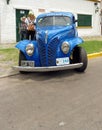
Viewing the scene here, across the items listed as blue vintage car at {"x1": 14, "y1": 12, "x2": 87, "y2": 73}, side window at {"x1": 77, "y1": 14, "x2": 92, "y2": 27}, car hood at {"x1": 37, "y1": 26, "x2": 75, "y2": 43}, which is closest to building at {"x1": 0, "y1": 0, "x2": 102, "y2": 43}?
side window at {"x1": 77, "y1": 14, "x2": 92, "y2": 27}

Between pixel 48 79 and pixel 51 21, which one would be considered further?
pixel 51 21

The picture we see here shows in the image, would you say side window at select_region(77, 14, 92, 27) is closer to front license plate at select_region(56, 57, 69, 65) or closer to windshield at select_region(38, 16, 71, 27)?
windshield at select_region(38, 16, 71, 27)

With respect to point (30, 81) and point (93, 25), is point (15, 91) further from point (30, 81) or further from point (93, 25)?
point (93, 25)

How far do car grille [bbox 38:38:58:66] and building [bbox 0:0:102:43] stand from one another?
9463 mm

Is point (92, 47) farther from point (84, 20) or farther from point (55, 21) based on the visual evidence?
point (84, 20)

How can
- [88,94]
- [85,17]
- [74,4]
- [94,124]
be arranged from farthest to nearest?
[85,17]
[74,4]
[88,94]
[94,124]

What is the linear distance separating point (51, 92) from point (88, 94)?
0.87 metres

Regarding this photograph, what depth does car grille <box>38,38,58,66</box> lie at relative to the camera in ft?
28.1

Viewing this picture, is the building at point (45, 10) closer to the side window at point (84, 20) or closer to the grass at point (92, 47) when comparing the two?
the side window at point (84, 20)

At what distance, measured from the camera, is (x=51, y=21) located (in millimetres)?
9953

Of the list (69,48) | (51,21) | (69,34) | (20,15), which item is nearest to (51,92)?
(69,48)

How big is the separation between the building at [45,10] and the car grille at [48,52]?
946cm

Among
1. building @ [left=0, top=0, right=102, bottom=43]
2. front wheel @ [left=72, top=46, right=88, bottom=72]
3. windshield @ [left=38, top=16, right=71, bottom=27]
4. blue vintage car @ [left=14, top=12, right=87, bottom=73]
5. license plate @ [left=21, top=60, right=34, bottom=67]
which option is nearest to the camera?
blue vintage car @ [left=14, top=12, right=87, bottom=73]

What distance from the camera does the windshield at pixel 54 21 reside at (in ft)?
32.4
